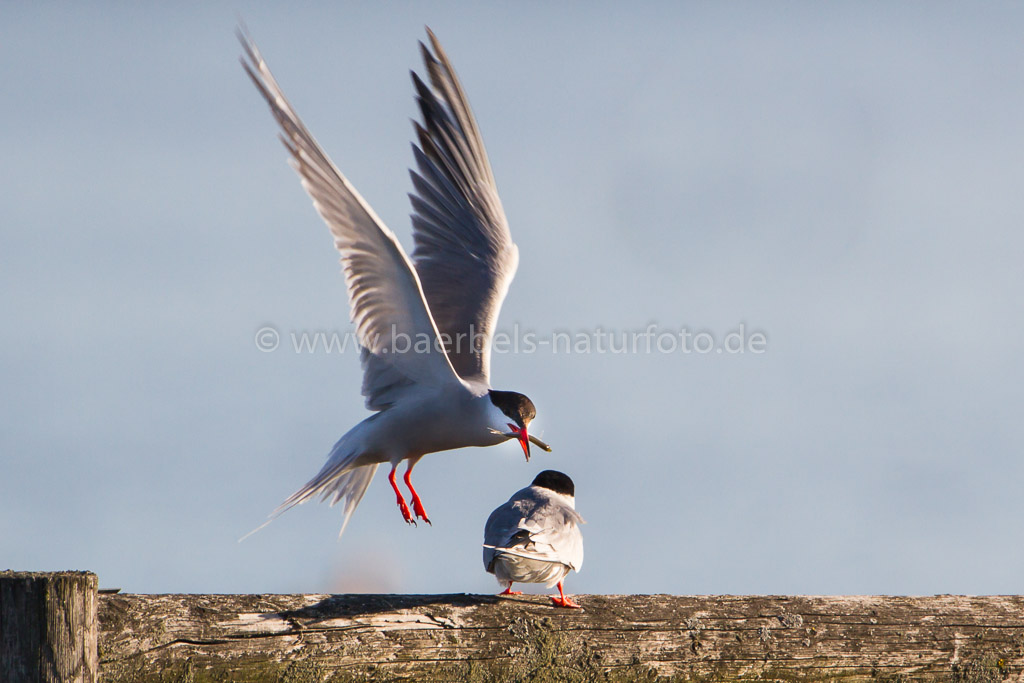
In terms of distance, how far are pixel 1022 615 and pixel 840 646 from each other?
651mm

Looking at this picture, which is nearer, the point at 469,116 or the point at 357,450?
the point at 357,450

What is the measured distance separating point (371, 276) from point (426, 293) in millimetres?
1440

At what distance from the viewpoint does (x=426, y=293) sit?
746cm

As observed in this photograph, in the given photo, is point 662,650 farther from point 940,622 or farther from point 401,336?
point 401,336

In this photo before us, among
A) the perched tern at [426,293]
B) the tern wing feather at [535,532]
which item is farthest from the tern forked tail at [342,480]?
the tern wing feather at [535,532]

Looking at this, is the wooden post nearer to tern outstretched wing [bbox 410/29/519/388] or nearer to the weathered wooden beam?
the weathered wooden beam

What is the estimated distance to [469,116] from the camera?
7621mm

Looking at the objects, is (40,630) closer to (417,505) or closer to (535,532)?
(535,532)

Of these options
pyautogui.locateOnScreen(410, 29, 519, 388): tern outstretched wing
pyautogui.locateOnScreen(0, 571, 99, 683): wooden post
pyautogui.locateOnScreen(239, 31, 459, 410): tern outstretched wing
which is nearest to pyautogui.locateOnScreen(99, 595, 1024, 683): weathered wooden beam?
pyautogui.locateOnScreen(0, 571, 99, 683): wooden post

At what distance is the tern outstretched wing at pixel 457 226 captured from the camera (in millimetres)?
7297

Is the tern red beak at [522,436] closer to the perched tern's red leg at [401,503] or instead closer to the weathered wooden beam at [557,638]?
the perched tern's red leg at [401,503]

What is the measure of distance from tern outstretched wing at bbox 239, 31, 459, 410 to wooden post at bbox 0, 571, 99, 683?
10.6 feet

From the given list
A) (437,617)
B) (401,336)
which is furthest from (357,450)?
(437,617)

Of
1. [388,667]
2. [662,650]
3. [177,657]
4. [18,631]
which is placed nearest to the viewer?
[18,631]
